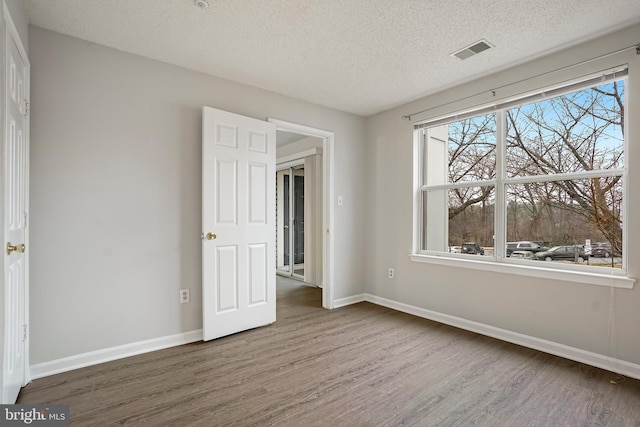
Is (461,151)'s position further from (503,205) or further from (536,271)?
(536,271)

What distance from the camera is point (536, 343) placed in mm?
2764

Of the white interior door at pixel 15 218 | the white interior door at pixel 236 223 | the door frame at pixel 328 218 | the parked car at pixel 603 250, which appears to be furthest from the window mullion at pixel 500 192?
the white interior door at pixel 15 218

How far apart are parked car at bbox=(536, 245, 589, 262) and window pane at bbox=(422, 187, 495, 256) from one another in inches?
18.0

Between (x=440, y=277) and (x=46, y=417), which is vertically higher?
(x=440, y=277)

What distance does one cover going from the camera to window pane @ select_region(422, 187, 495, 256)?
3.24 m

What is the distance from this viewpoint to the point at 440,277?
3520mm

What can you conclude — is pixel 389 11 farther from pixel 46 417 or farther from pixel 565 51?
pixel 46 417

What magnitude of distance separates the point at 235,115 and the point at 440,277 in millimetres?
2780

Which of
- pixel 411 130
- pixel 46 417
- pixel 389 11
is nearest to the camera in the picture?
pixel 46 417

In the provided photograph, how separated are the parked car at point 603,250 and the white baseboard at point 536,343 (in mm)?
774

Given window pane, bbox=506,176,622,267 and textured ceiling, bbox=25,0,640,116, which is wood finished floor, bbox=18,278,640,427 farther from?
textured ceiling, bbox=25,0,640,116

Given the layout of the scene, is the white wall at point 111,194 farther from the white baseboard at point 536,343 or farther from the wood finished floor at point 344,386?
the white baseboard at point 536,343

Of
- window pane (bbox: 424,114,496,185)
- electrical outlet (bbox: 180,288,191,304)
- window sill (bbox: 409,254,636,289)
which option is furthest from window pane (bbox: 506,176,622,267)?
electrical outlet (bbox: 180,288,191,304)

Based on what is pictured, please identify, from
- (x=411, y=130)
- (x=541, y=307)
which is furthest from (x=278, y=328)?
(x=411, y=130)
